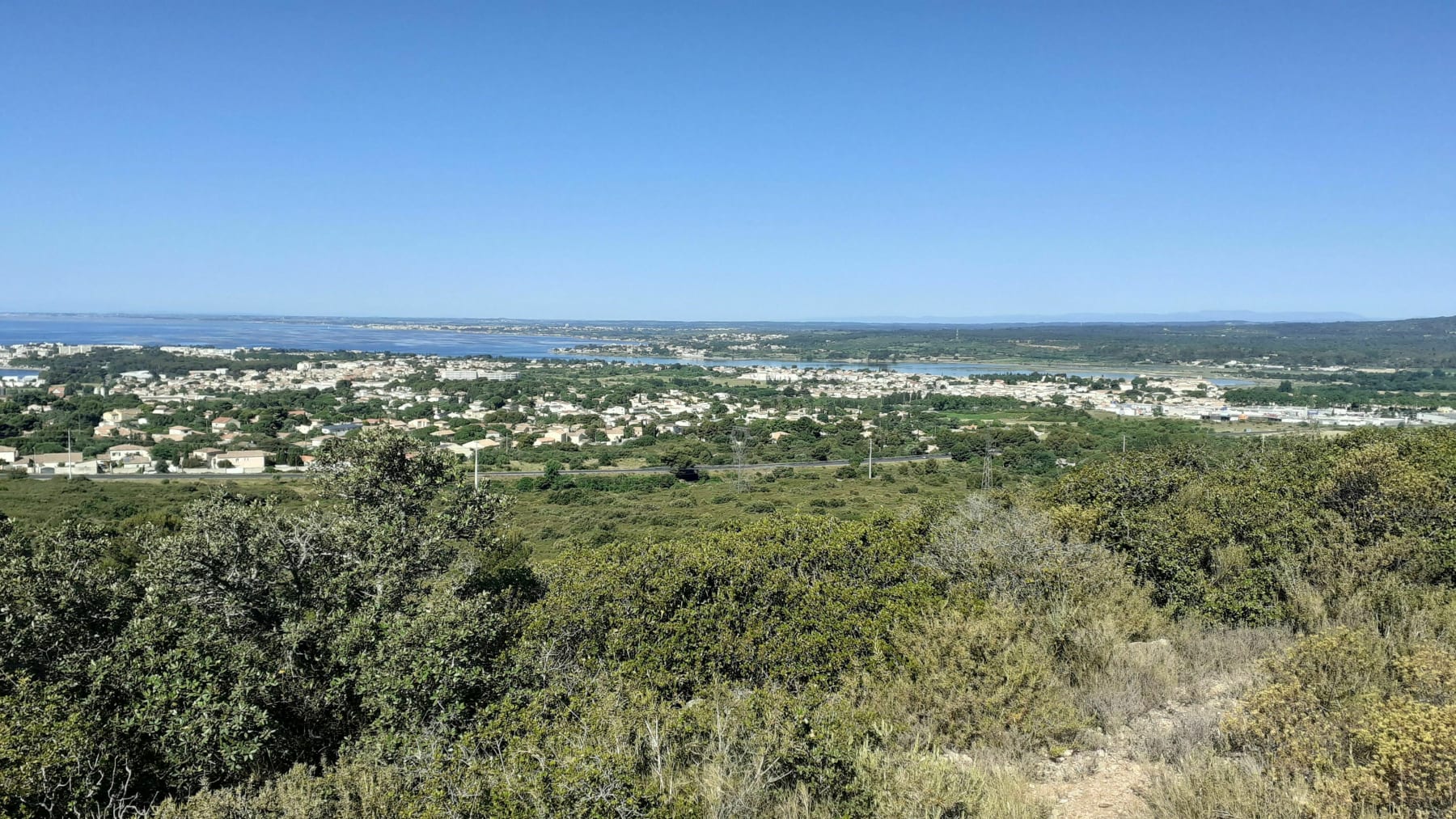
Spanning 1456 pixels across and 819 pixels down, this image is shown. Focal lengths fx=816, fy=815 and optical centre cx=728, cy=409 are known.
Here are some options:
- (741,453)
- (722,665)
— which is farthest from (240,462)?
(722,665)

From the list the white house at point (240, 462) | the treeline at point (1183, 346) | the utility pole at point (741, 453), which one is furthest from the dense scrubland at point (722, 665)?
the treeline at point (1183, 346)

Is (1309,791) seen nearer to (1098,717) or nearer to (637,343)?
(1098,717)

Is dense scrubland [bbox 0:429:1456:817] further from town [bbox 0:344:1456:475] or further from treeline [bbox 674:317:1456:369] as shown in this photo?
treeline [bbox 674:317:1456:369]

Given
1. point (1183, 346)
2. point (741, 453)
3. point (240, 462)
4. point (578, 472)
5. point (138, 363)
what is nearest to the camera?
point (578, 472)

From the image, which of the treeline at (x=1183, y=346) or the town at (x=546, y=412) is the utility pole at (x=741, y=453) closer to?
the town at (x=546, y=412)

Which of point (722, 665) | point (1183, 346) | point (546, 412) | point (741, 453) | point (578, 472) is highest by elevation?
point (1183, 346)

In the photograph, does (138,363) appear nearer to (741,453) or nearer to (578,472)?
(578,472)
